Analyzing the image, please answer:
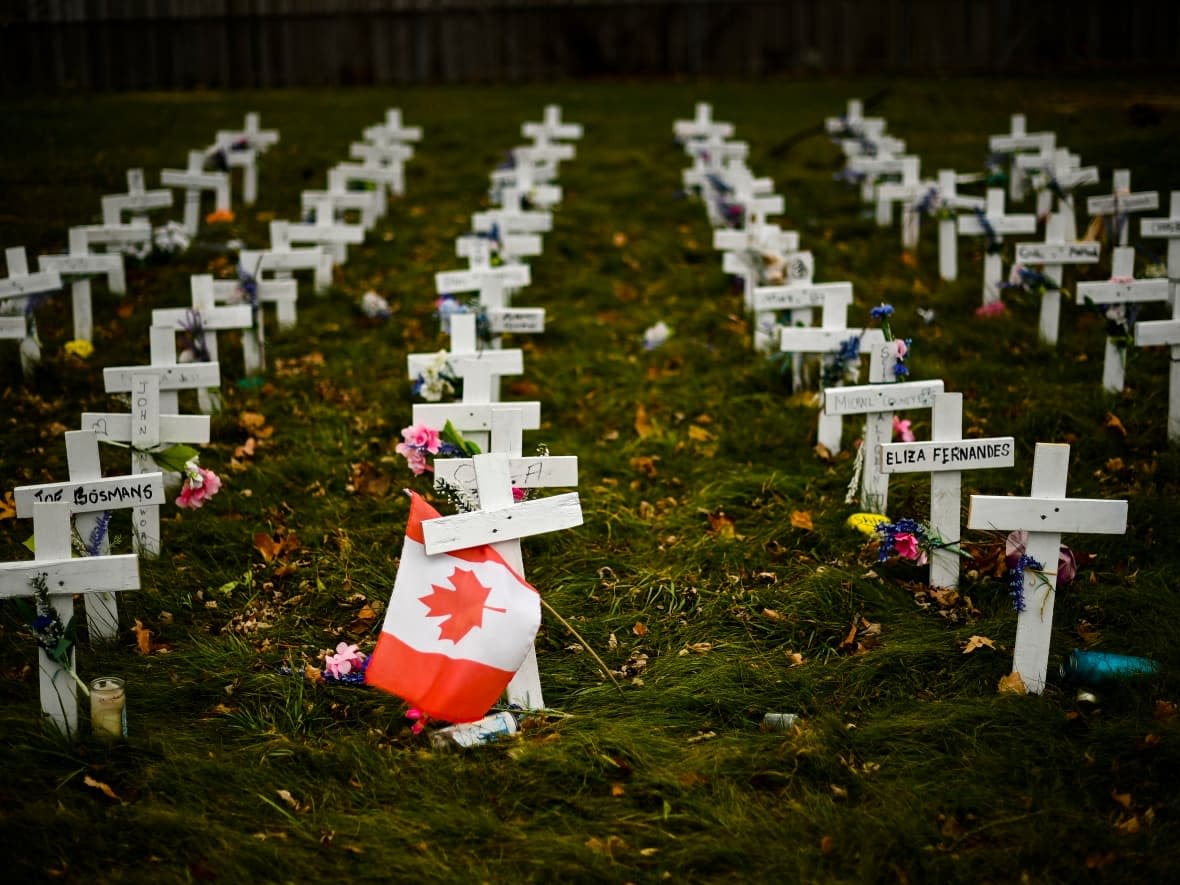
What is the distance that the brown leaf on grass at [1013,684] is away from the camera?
11.4ft

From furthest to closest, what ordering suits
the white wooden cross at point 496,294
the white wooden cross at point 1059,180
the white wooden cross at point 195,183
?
the white wooden cross at point 195,183, the white wooden cross at point 1059,180, the white wooden cross at point 496,294

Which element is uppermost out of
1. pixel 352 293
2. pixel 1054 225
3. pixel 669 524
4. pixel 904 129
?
pixel 904 129

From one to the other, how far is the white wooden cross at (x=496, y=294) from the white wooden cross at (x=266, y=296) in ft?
3.42

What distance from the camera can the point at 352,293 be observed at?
297 inches

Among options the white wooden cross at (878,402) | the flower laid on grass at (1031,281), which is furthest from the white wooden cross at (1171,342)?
the white wooden cross at (878,402)

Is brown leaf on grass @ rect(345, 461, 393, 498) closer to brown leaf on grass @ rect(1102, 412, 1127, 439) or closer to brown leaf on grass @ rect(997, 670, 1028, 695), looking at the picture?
brown leaf on grass @ rect(997, 670, 1028, 695)

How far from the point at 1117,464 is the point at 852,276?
3.03 m

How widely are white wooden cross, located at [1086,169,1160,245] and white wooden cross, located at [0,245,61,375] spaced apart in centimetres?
659

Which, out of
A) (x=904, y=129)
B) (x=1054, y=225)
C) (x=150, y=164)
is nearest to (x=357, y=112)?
(x=150, y=164)

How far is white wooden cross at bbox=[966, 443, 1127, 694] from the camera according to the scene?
11.3ft

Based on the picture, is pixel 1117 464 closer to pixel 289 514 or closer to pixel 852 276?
pixel 852 276

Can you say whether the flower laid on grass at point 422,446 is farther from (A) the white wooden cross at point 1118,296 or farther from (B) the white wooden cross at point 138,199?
(B) the white wooden cross at point 138,199

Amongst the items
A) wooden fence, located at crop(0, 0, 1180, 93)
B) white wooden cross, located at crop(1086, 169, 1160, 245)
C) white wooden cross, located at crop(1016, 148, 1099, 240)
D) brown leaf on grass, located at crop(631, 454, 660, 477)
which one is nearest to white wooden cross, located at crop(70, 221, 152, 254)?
brown leaf on grass, located at crop(631, 454, 660, 477)

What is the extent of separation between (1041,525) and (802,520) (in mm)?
1242
